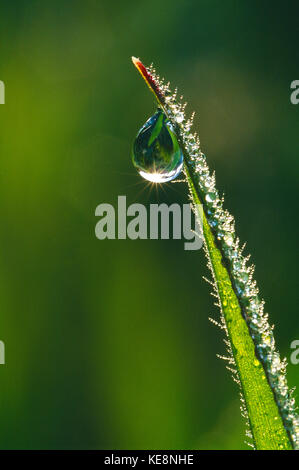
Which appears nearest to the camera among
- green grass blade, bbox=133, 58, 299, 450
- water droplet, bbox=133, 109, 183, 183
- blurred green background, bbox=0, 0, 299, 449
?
green grass blade, bbox=133, 58, 299, 450

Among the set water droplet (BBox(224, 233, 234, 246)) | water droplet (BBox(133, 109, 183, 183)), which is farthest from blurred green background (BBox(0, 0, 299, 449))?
water droplet (BBox(224, 233, 234, 246))

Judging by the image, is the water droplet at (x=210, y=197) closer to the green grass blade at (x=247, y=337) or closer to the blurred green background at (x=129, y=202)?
the green grass blade at (x=247, y=337)

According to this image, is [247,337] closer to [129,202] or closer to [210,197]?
[210,197]

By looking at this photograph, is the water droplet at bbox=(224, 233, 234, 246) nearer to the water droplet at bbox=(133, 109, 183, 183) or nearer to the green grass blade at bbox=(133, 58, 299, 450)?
the green grass blade at bbox=(133, 58, 299, 450)

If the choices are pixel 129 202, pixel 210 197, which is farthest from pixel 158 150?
pixel 129 202
